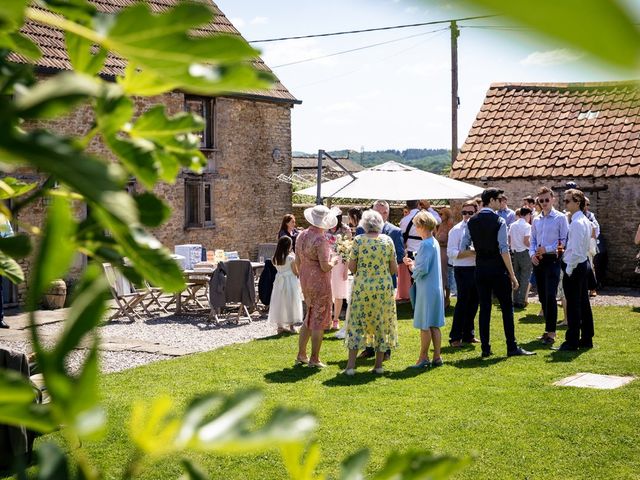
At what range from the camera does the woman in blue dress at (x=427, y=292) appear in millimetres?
9469

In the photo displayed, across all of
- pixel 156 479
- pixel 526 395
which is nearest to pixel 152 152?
pixel 156 479

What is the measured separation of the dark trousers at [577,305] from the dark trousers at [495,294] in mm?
782

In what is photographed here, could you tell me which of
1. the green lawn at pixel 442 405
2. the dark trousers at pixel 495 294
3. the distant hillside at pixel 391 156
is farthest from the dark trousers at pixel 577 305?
the distant hillside at pixel 391 156

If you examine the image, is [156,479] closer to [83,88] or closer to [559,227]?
[83,88]

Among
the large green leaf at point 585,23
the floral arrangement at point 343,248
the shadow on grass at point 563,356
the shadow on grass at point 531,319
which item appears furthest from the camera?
the shadow on grass at point 531,319

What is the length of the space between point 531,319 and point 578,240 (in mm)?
3738

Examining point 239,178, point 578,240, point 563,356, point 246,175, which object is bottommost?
point 563,356

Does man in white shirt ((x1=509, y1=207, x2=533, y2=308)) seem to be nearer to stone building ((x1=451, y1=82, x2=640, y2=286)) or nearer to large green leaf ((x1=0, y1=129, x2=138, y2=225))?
stone building ((x1=451, y1=82, x2=640, y2=286))

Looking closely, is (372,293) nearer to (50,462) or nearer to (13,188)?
(13,188)

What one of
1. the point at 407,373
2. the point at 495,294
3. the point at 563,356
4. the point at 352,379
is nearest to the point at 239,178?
the point at 495,294

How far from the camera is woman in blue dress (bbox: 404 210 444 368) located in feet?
31.1

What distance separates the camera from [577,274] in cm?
1026

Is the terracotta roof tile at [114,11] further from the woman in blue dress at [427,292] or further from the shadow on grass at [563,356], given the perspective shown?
the shadow on grass at [563,356]

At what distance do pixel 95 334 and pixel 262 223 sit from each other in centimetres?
2387
